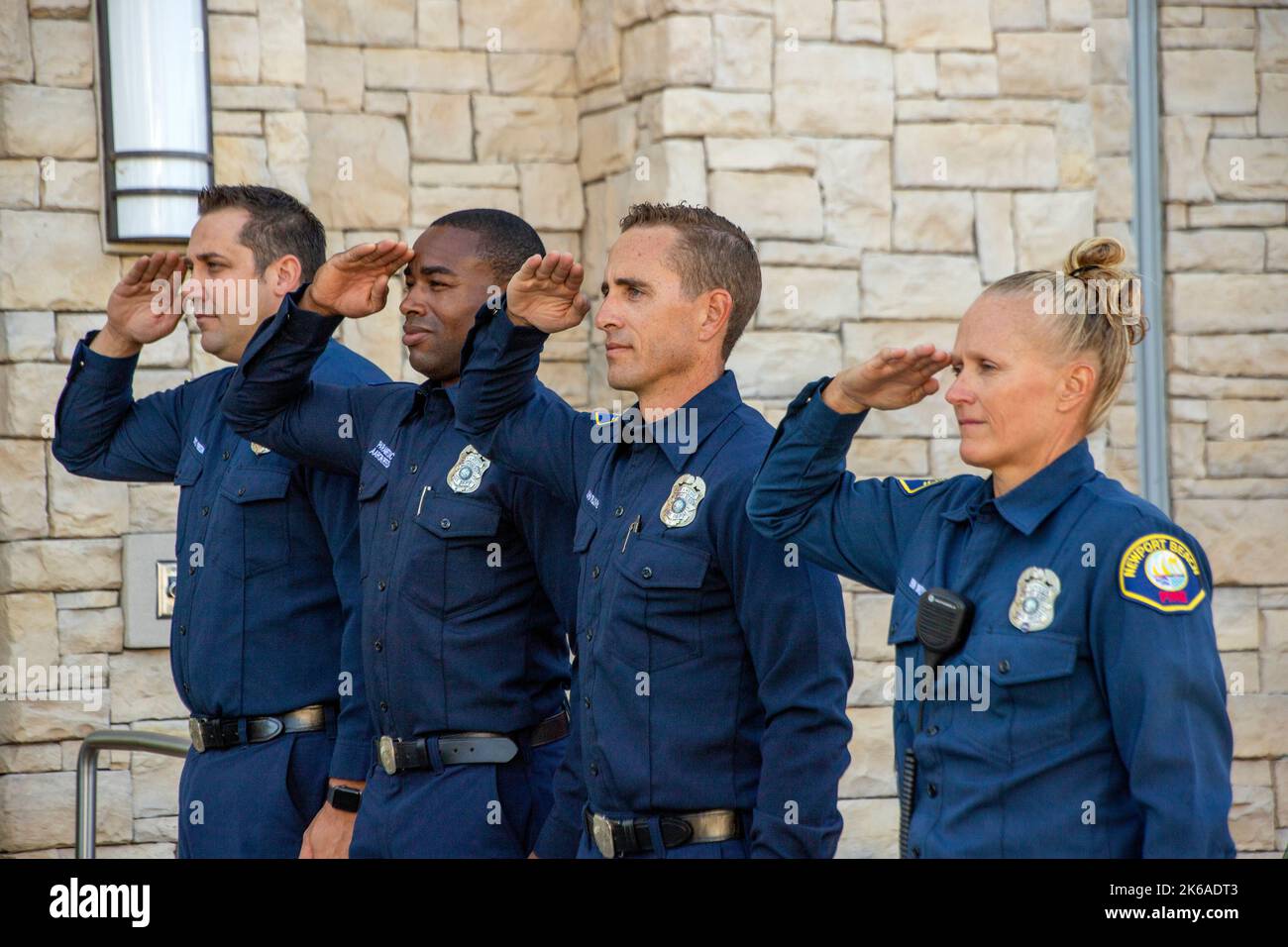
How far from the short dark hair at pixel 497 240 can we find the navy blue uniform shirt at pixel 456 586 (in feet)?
0.94

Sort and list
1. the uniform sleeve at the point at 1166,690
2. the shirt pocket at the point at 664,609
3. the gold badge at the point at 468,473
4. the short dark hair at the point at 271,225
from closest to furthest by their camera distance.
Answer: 1. the uniform sleeve at the point at 1166,690
2. the shirt pocket at the point at 664,609
3. the gold badge at the point at 468,473
4. the short dark hair at the point at 271,225

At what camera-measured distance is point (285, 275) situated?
3996mm

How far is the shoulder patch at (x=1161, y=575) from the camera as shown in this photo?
226cm

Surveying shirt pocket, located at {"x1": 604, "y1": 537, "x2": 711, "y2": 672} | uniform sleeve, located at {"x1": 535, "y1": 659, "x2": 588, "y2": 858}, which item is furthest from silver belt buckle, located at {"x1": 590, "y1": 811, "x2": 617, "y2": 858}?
shirt pocket, located at {"x1": 604, "y1": 537, "x2": 711, "y2": 672}

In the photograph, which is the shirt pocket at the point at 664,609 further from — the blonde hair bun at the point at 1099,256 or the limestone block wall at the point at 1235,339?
the limestone block wall at the point at 1235,339

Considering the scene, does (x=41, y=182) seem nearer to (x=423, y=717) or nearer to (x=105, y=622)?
(x=105, y=622)

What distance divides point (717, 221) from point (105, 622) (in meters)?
2.77

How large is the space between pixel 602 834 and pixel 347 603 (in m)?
0.98

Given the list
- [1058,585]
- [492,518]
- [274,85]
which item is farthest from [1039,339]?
[274,85]

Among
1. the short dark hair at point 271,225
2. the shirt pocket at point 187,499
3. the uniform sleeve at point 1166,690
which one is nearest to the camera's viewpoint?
the uniform sleeve at point 1166,690

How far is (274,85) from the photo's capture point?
17.4 feet

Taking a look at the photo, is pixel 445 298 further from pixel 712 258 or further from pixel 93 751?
pixel 93 751

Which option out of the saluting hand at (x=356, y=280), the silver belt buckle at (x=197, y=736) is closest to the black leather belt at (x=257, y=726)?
the silver belt buckle at (x=197, y=736)

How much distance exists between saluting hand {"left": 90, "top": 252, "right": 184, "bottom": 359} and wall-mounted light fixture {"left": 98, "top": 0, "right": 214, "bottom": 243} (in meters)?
0.91
